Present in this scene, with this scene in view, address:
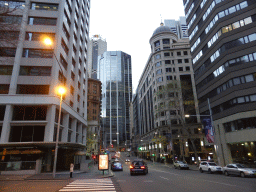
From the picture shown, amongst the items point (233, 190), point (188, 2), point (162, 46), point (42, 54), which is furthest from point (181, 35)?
point (233, 190)

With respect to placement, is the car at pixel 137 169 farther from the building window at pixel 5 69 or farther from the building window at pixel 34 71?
the building window at pixel 5 69

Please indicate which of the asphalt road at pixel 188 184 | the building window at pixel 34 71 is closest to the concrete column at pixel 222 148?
the asphalt road at pixel 188 184

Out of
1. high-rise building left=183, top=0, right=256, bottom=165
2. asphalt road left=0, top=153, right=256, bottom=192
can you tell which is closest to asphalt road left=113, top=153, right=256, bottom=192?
asphalt road left=0, top=153, right=256, bottom=192

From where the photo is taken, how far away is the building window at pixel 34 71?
1278 inches

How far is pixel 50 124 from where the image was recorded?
29.6m

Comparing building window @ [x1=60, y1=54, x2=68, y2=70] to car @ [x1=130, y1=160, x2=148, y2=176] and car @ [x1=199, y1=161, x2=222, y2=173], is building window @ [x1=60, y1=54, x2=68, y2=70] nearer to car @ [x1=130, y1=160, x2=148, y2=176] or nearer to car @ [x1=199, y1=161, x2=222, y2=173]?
car @ [x1=130, y1=160, x2=148, y2=176]

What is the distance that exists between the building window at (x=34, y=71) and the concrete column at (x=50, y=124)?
6.59m

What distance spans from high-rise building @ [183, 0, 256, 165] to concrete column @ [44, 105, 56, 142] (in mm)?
26520

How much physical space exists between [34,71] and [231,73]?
3444 cm

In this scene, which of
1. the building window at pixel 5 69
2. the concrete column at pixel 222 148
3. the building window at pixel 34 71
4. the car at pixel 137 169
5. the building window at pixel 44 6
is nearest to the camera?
the car at pixel 137 169

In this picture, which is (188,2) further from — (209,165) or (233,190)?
(233,190)

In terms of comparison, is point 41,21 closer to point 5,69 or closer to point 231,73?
point 5,69

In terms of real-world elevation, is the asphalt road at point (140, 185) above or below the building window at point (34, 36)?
below

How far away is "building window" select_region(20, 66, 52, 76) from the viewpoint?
32.5 meters
